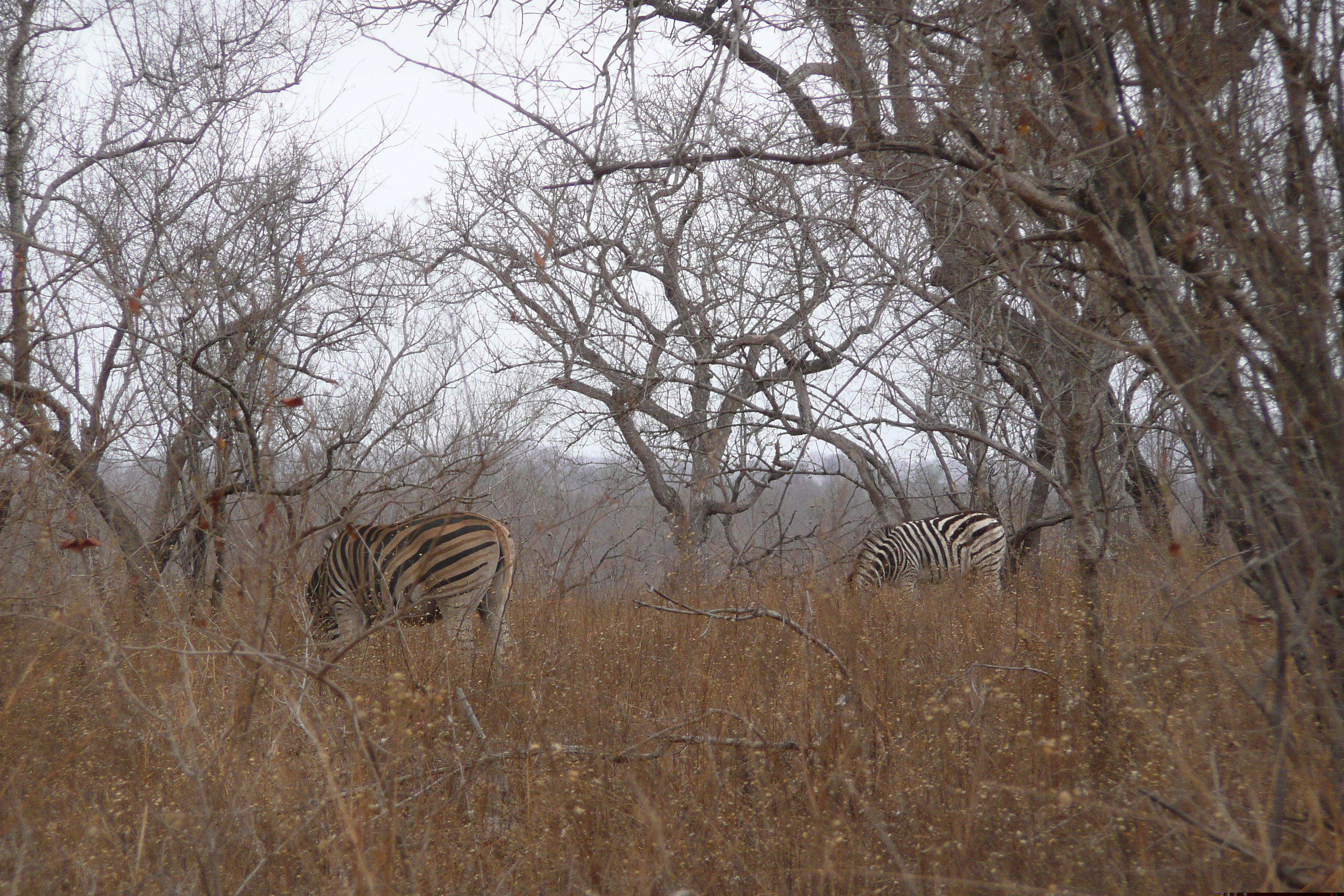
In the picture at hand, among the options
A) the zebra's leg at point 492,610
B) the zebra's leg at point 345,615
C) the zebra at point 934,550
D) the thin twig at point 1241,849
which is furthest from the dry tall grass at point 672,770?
the zebra at point 934,550

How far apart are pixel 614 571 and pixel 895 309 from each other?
5.42 m

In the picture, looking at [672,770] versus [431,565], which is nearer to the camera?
[672,770]

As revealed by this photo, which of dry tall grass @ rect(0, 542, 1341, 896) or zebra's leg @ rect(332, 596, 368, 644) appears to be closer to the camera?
dry tall grass @ rect(0, 542, 1341, 896)

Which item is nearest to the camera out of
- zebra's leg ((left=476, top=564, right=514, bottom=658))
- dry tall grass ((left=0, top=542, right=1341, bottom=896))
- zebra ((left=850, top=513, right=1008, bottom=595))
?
dry tall grass ((left=0, top=542, right=1341, bottom=896))

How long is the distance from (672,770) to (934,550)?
21.2 feet

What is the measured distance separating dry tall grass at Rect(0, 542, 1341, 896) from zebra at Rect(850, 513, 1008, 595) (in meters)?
4.21

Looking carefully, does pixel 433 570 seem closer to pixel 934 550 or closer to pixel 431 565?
pixel 431 565

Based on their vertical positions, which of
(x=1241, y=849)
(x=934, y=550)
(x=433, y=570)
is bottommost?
(x=1241, y=849)

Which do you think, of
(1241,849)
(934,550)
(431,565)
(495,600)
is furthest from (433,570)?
(934,550)

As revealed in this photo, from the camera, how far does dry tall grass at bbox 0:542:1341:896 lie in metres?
2.36

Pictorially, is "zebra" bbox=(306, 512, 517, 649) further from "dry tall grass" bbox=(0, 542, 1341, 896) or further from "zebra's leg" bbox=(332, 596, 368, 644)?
"dry tall grass" bbox=(0, 542, 1341, 896)

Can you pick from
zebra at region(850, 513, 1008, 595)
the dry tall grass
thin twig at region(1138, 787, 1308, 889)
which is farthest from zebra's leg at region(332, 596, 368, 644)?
thin twig at region(1138, 787, 1308, 889)

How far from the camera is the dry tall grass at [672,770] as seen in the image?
7.73 ft

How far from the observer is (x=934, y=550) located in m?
9.01
